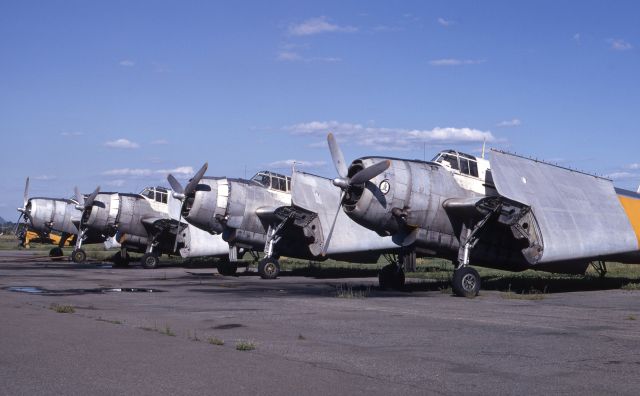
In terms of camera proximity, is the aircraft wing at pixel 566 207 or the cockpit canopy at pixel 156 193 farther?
the cockpit canopy at pixel 156 193

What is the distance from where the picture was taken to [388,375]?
28.0ft

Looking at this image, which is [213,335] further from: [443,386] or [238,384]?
[443,386]

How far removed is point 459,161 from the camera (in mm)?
23266

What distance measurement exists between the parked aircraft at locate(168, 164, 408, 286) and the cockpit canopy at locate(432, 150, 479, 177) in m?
7.13

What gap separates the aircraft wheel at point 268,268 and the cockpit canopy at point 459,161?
9.74m

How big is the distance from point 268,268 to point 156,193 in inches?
602

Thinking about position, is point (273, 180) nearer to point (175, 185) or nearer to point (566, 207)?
point (175, 185)

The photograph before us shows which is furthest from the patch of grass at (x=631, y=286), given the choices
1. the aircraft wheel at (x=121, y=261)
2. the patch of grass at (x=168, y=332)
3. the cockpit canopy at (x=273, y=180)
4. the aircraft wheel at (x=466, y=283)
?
the aircraft wheel at (x=121, y=261)

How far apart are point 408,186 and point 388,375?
1331cm

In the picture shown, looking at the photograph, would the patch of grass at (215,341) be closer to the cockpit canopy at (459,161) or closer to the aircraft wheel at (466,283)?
the aircraft wheel at (466,283)

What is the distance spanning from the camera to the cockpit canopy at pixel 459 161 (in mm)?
23203

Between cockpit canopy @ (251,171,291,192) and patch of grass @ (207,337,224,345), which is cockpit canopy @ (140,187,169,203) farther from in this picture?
patch of grass @ (207,337,224,345)

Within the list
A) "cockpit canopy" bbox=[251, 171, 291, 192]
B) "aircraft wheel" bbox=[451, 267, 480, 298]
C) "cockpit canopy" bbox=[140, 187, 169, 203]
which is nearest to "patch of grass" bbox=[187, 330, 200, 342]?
"aircraft wheel" bbox=[451, 267, 480, 298]

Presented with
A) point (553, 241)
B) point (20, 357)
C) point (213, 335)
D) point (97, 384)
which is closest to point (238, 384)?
point (97, 384)
